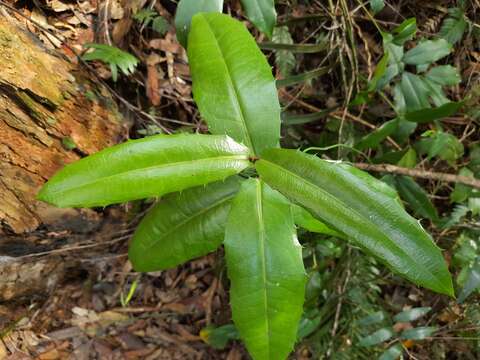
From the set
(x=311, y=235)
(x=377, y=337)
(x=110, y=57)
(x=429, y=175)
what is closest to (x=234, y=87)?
(x=110, y=57)

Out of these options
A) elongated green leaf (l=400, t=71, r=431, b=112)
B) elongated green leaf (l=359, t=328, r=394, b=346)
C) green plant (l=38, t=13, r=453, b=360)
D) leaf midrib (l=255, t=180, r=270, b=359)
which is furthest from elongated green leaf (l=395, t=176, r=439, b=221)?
leaf midrib (l=255, t=180, r=270, b=359)

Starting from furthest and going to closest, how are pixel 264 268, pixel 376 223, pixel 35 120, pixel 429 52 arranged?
pixel 429 52
pixel 35 120
pixel 264 268
pixel 376 223

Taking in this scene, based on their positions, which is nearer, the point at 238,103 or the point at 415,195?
the point at 238,103

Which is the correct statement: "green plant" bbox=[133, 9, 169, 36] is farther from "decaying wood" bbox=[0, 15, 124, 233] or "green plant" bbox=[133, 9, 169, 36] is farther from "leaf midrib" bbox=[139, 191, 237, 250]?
"leaf midrib" bbox=[139, 191, 237, 250]

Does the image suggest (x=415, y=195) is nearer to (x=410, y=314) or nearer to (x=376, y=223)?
(x=410, y=314)

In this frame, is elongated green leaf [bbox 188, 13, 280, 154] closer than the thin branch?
Yes

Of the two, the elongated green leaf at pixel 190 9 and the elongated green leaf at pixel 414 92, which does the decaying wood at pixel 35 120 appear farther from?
the elongated green leaf at pixel 414 92
